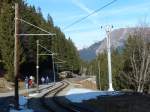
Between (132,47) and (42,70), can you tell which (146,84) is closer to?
(132,47)

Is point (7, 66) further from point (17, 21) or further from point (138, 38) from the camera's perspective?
point (17, 21)

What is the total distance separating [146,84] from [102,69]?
57741 mm

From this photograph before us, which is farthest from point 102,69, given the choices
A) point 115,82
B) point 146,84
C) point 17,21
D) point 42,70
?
point 17,21

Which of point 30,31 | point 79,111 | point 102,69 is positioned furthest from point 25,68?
point 79,111

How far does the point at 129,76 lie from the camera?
318 feet

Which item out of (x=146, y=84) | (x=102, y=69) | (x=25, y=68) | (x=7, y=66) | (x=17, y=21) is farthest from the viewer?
(x=102, y=69)

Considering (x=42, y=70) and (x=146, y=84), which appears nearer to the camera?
(x=146, y=84)

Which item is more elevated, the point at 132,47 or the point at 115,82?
the point at 132,47

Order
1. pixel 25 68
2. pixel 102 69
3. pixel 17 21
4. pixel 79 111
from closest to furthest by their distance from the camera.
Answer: pixel 79 111
pixel 17 21
pixel 25 68
pixel 102 69

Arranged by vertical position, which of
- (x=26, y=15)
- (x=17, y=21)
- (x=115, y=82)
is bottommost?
(x=115, y=82)

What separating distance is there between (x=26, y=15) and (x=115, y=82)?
25655 mm

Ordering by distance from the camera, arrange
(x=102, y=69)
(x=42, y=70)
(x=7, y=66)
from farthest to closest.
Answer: (x=102, y=69)
(x=42, y=70)
(x=7, y=66)

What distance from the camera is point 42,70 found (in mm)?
131625

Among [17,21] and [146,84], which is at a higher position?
[17,21]
